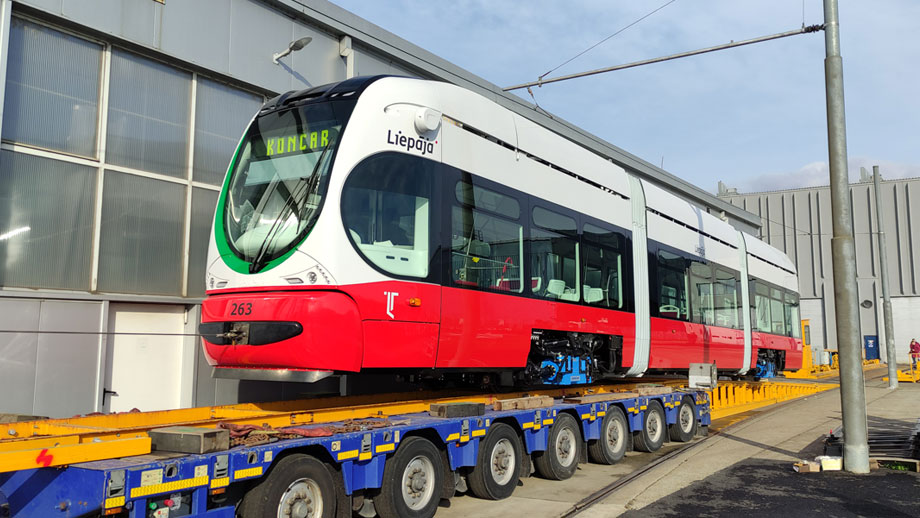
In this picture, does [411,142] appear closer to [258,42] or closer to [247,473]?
[247,473]

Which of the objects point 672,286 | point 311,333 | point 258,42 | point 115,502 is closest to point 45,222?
point 258,42

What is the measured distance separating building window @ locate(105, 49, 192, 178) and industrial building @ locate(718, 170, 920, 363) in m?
43.8

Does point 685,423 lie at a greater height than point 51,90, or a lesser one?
lesser

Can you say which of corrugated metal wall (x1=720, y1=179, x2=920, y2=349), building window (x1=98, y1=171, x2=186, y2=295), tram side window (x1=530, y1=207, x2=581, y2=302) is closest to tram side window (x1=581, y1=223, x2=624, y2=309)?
tram side window (x1=530, y1=207, x2=581, y2=302)

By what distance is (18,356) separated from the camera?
916 centimetres

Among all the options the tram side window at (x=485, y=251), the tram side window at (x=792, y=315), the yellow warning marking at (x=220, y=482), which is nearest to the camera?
the yellow warning marking at (x=220, y=482)

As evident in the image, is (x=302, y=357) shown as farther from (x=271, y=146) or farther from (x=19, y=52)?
(x=19, y=52)

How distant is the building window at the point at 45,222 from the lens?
9.34 meters

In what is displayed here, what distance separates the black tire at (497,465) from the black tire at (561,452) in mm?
633

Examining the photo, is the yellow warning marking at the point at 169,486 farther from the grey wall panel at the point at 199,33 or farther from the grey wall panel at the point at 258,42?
the grey wall panel at the point at 258,42

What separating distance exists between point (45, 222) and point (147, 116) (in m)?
2.19

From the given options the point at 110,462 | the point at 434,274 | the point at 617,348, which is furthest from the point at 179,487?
the point at 617,348

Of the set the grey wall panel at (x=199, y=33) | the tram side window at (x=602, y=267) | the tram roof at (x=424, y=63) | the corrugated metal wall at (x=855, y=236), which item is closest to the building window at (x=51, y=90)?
the grey wall panel at (x=199, y=33)

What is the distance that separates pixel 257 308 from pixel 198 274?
5291mm
